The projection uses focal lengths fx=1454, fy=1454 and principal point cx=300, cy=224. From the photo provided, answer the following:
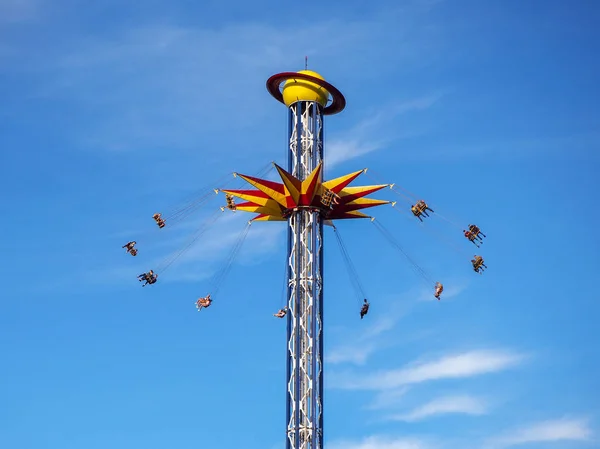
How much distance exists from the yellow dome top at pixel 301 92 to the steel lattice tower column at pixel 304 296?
34 cm

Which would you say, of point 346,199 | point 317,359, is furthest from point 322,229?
point 317,359

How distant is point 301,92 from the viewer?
92.3m

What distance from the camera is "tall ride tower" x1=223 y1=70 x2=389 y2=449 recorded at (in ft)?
280

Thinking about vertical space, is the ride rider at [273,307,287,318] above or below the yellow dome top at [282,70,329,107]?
below

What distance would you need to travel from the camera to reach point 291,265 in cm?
8831

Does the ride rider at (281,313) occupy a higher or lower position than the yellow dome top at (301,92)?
lower

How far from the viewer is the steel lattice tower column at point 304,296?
8481 centimetres

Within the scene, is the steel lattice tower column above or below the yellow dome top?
below

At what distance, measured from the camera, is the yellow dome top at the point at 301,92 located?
92.3 m

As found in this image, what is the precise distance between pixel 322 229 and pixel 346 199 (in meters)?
2.56

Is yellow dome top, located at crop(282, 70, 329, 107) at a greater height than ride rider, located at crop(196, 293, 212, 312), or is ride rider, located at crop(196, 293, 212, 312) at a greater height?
yellow dome top, located at crop(282, 70, 329, 107)

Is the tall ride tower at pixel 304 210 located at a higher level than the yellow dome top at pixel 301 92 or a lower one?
lower

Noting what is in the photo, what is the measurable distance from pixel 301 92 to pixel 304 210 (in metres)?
8.20

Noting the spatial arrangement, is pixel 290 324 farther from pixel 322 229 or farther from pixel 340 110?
pixel 340 110
